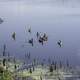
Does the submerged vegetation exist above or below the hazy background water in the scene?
below

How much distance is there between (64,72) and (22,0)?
6.28 feet

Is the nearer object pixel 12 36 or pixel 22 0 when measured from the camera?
pixel 12 36

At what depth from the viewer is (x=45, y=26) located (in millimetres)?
5598

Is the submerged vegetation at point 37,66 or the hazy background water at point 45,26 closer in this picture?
the submerged vegetation at point 37,66

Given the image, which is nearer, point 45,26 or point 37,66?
point 37,66

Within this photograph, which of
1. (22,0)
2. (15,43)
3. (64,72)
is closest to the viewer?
(64,72)

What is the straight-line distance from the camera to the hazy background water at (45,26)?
17.5ft

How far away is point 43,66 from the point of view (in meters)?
5.14

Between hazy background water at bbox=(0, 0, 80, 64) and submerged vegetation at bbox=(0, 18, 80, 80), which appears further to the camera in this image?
hazy background water at bbox=(0, 0, 80, 64)

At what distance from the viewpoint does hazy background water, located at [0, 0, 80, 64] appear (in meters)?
5.35

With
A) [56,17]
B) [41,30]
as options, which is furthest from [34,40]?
[56,17]

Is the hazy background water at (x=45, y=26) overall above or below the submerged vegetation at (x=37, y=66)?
above

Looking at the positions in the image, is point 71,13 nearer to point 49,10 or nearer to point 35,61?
point 49,10

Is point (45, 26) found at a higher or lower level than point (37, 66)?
higher
